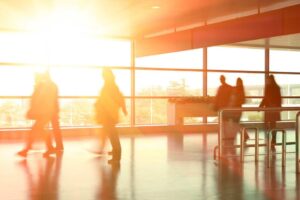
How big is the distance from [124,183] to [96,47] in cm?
918

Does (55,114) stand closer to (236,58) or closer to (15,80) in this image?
(15,80)

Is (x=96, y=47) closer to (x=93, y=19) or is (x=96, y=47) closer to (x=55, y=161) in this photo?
(x=93, y=19)

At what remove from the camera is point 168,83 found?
15953 millimetres

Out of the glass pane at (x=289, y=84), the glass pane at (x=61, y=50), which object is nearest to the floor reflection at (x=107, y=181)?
the glass pane at (x=61, y=50)

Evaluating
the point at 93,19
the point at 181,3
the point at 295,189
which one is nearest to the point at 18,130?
the point at 93,19

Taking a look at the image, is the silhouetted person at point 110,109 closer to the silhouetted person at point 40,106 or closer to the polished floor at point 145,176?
the polished floor at point 145,176

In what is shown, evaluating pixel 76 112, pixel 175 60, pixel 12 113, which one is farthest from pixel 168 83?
pixel 12 113

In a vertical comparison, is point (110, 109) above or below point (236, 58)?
below

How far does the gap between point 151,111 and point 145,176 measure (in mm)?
8944

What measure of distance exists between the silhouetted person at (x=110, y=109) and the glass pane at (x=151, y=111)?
6914 millimetres

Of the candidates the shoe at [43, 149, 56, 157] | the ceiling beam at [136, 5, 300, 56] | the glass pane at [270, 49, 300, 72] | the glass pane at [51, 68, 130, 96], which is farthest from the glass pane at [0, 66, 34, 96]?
the glass pane at [270, 49, 300, 72]

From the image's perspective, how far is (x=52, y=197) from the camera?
5.51 m

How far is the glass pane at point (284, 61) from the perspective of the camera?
17.9 meters

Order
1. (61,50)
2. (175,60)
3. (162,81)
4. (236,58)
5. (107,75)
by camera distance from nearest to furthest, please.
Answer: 1. (107,75)
2. (61,50)
3. (162,81)
4. (175,60)
5. (236,58)
